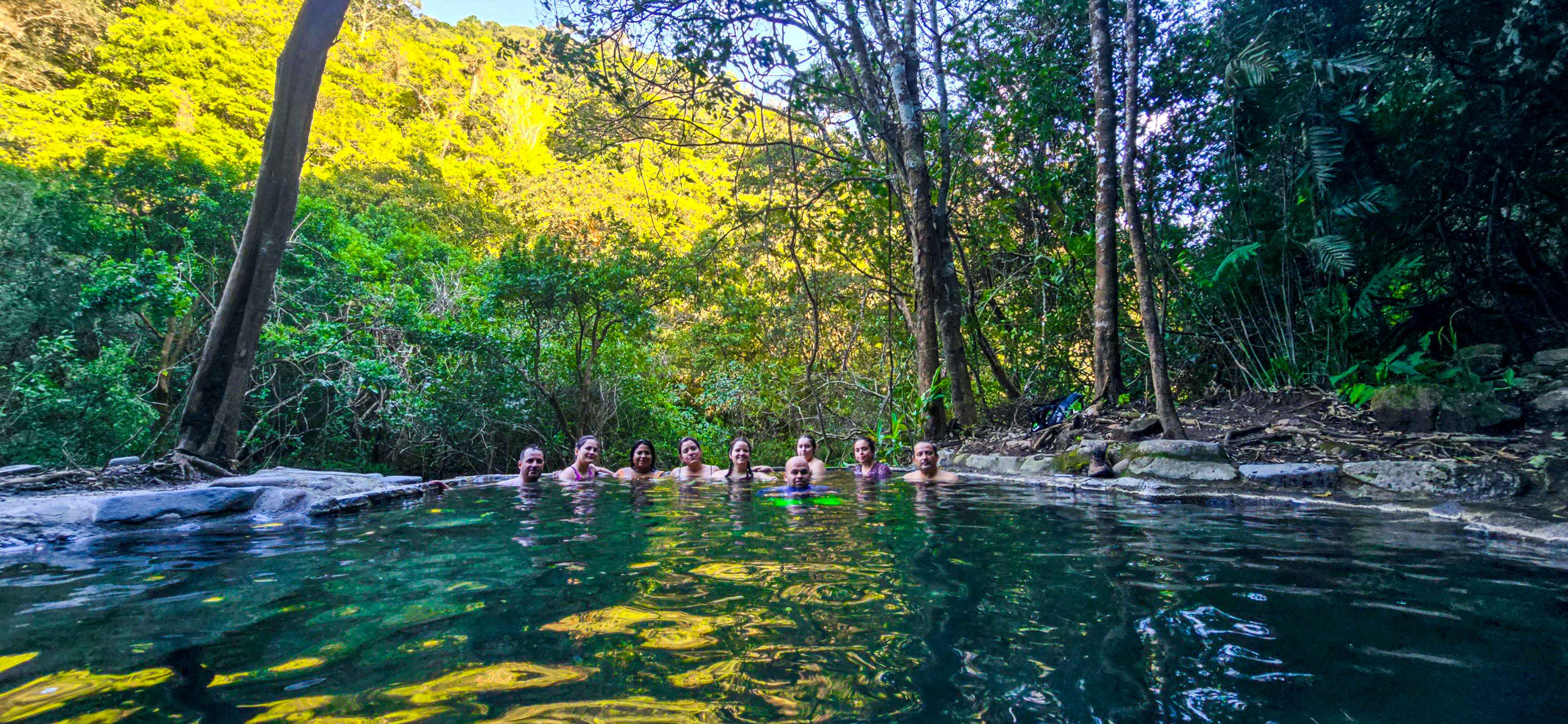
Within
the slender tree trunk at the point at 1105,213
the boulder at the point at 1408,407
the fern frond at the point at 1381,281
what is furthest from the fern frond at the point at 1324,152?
the boulder at the point at 1408,407

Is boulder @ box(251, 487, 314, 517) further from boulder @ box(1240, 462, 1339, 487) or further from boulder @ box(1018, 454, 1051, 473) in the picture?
boulder @ box(1240, 462, 1339, 487)

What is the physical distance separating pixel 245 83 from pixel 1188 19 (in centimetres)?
2146

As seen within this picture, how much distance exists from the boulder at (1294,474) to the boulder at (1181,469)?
0.12 metres

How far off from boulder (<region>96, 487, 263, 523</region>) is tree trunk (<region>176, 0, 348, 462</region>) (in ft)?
4.95

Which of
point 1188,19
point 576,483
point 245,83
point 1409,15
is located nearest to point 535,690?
point 576,483

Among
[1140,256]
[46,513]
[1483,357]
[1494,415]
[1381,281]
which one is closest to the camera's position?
[46,513]

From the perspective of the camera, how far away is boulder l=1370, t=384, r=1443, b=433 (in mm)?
4762

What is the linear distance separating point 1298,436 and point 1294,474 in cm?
80

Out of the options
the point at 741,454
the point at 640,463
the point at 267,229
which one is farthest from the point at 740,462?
the point at 267,229

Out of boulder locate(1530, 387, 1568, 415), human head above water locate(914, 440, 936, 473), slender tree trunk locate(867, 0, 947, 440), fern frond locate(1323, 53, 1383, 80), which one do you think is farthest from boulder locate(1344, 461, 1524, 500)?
slender tree trunk locate(867, 0, 947, 440)

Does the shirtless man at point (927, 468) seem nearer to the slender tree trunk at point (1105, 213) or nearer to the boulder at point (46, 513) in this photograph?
the slender tree trunk at point (1105, 213)

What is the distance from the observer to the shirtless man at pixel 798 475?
241 inches

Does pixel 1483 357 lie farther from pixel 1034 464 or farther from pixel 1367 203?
pixel 1034 464

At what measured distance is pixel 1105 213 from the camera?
6.91 m
